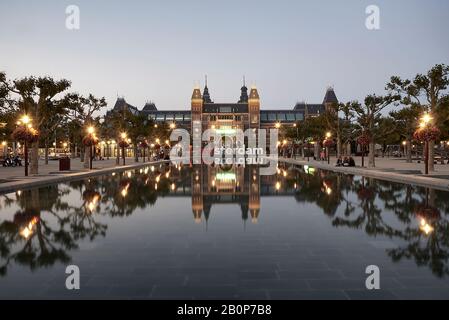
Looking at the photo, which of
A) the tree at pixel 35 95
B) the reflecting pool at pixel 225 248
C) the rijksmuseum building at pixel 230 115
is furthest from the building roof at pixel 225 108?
the reflecting pool at pixel 225 248

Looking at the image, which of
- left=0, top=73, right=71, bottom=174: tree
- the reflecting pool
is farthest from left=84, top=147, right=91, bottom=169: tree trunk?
the reflecting pool

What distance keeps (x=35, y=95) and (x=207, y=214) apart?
2229 cm

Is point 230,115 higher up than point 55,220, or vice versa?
point 230,115

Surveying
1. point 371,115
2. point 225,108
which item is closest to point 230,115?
point 225,108

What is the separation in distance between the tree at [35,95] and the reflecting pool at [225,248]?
53.4ft

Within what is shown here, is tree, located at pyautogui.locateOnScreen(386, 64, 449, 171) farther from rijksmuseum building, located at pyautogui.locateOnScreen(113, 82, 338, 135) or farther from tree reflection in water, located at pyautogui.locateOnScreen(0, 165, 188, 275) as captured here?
rijksmuseum building, located at pyautogui.locateOnScreen(113, 82, 338, 135)

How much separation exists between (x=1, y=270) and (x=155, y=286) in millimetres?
2732

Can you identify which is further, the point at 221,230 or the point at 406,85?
the point at 406,85

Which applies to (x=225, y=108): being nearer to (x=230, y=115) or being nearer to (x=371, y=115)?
(x=230, y=115)

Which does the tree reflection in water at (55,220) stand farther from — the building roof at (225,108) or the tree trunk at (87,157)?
the building roof at (225,108)

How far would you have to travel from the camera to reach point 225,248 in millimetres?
7895

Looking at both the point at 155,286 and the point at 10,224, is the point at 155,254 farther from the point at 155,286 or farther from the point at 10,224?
the point at 10,224
